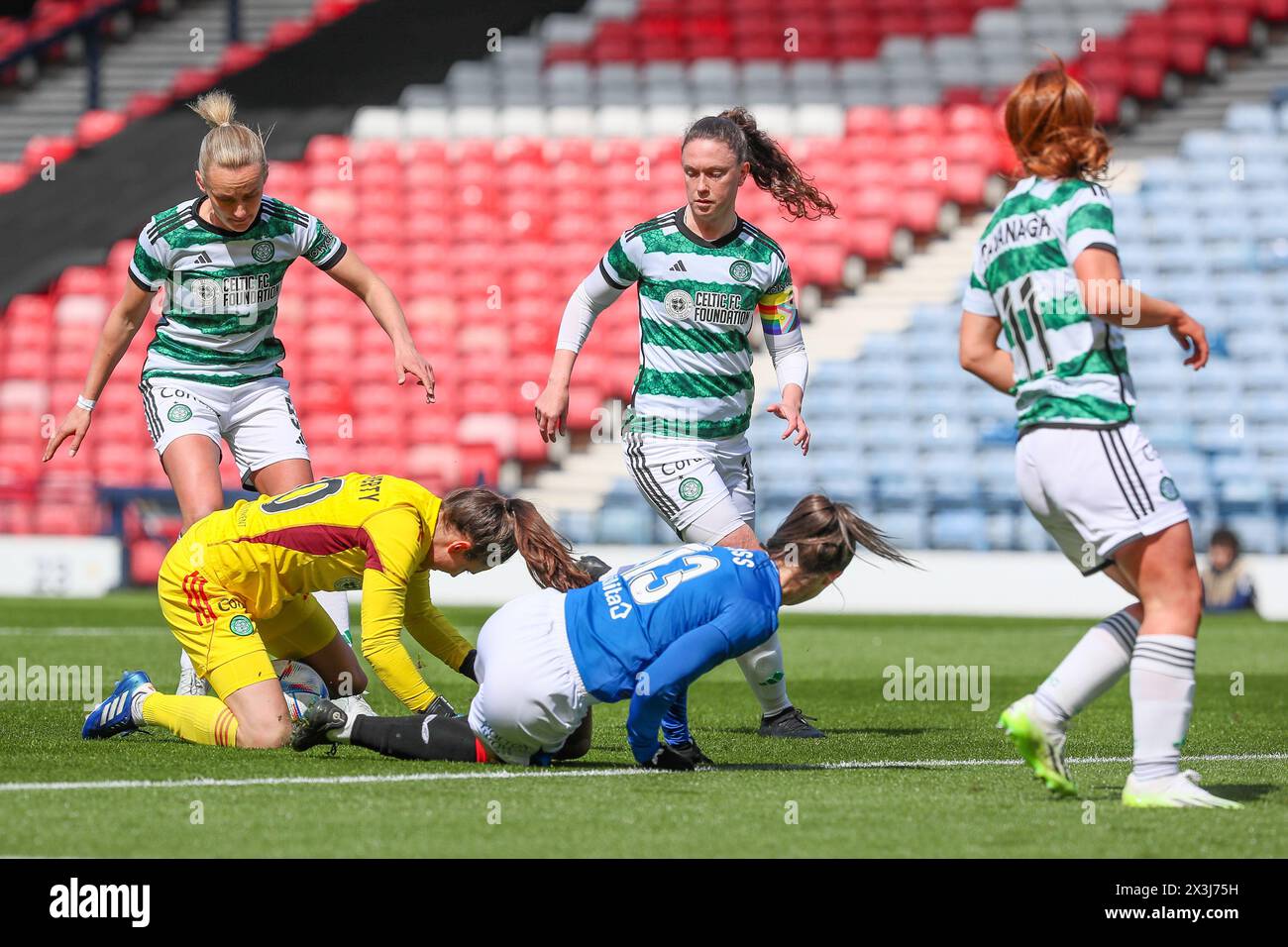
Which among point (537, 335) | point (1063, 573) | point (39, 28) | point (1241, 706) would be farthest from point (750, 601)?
point (39, 28)

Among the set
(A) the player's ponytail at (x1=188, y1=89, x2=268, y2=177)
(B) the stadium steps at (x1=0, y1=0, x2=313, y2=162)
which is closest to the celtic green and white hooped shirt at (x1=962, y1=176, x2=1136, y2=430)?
(A) the player's ponytail at (x1=188, y1=89, x2=268, y2=177)

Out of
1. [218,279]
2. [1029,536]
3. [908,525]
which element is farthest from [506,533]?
[1029,536]

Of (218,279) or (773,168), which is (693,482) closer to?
(773,168)

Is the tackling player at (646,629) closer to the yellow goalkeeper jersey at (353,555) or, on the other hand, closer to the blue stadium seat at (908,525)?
the yellow goalkeeper jersey at (353,555)

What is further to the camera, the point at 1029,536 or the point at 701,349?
the point at 1029,536

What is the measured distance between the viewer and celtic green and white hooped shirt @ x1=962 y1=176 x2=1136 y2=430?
4.70m

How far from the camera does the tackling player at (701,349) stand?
21.6 feet

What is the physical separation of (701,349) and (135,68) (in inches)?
732

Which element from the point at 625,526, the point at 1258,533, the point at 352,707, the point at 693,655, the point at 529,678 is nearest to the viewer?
the point at 693,655

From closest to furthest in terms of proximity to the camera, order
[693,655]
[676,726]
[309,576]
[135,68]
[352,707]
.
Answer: [693,655] → [676,726] → [352,707] → [309,576] → [135,68]

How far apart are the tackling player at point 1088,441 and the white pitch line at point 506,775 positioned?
1139 mm

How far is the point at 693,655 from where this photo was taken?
5.03 metres
